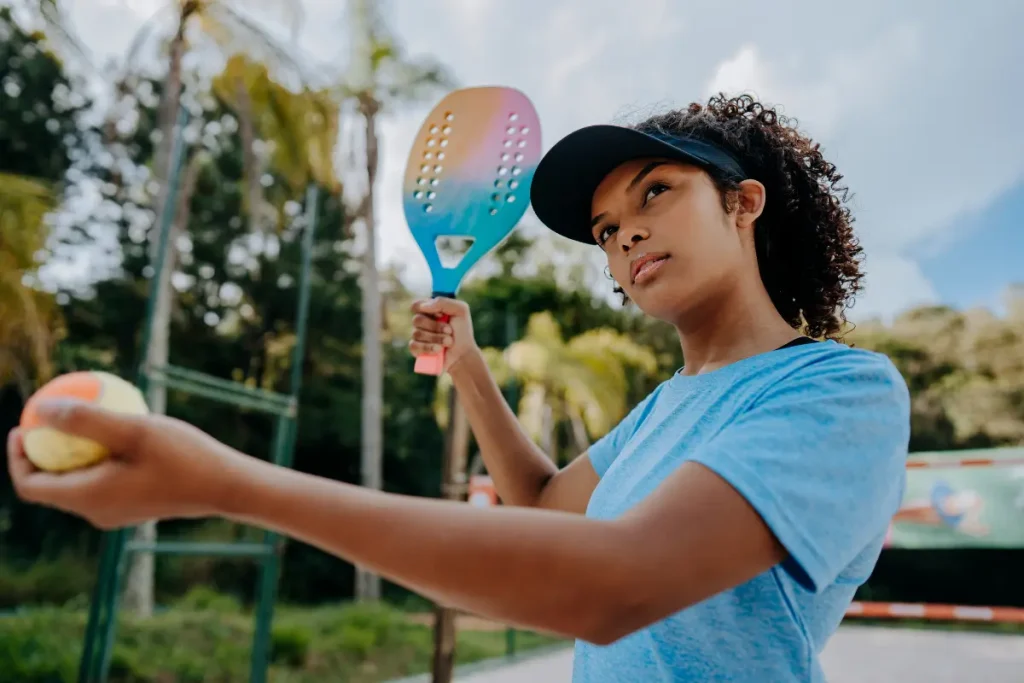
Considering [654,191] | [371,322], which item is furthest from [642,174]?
[371,322]

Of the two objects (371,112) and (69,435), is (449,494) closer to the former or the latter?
(69,435)

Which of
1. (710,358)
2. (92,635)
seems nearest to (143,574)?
(92,635)

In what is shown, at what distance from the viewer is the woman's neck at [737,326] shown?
104 cm

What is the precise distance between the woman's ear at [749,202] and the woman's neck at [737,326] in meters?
0.09

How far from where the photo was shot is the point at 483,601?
24.8 inches

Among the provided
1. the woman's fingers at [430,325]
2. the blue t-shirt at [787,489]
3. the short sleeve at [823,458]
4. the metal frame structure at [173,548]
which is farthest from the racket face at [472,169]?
the metal frame structure at [173,548]

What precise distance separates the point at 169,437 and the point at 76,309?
1596cm

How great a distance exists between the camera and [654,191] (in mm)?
1032

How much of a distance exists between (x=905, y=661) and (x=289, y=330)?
489 inches

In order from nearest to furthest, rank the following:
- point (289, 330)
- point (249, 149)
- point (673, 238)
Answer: point (673, 238)
point (249, 149)
point (289, 330)

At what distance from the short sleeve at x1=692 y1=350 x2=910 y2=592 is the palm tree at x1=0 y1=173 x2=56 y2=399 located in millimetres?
9199

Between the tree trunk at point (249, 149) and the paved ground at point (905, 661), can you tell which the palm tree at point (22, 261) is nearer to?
the tree trunk at point (249, 149)

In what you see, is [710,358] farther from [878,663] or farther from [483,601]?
[878,663]

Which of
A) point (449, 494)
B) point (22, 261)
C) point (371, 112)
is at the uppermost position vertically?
point (371, 112)
